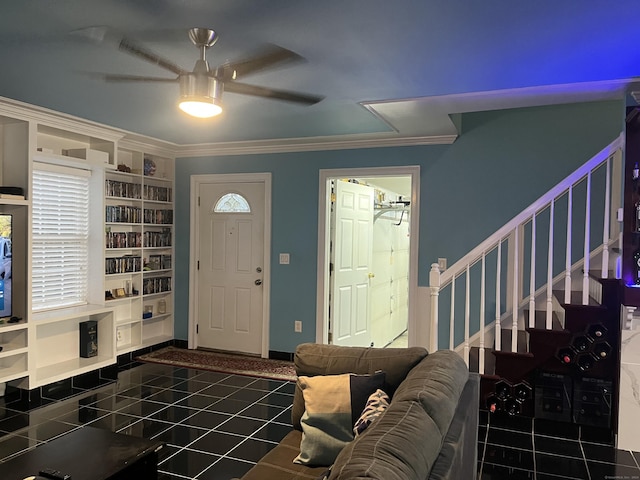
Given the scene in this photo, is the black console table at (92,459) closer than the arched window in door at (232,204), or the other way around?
the black console table at (92,459)

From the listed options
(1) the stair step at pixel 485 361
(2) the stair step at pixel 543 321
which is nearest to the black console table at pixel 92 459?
(1) the stair step at pixel 485 361

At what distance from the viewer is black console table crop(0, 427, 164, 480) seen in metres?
2.13

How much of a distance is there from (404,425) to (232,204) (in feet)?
15.1

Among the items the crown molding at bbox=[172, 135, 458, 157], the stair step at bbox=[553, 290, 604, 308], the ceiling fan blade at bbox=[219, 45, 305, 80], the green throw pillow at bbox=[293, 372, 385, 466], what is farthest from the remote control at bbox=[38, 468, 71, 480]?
the crown molding at bbox=[172, 135, 458, 157]

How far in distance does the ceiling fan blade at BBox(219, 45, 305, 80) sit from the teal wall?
2.48m

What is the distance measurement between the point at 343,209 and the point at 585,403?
2.97 metres

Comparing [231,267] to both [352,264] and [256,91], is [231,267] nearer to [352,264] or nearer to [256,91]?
[352,264]

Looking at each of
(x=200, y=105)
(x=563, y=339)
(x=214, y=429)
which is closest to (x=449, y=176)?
(x=563, y=339)

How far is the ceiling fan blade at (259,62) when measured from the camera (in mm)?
2367

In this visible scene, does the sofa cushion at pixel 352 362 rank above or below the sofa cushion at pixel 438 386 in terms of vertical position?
below

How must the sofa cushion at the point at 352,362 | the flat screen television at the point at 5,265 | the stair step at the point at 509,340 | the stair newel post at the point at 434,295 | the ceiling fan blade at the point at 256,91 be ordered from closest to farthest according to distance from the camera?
1. the sofa cushion at the point at 352,362
2. the ceiling fan blade at the point at 256,91
3. the stair newel post at the point at 434,295
4. the stair step at the point at 509,340
5. the flat screen television at the point at 5,265

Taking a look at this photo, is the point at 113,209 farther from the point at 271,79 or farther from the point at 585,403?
the point at 585,403

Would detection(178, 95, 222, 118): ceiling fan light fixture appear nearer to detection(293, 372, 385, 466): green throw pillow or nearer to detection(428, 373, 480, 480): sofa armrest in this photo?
detection(293, 372, 385, 466): green throw pillow

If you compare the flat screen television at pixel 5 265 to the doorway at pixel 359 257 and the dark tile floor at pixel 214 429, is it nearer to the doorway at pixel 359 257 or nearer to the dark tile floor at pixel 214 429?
the dark tile floor at pixel 214 429
